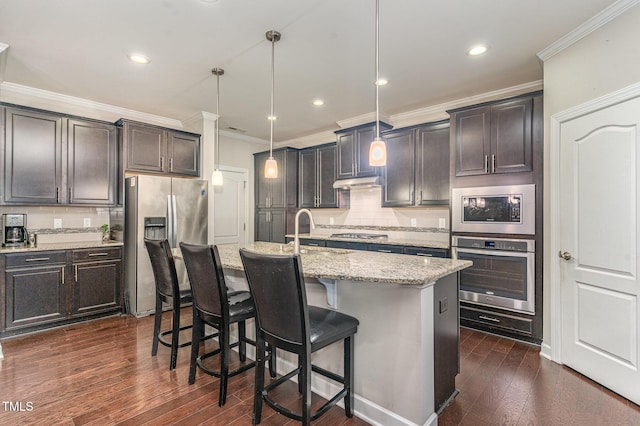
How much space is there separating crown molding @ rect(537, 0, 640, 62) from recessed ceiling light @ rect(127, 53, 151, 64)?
3609mm

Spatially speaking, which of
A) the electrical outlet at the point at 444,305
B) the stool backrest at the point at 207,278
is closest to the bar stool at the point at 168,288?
the stool backrest at the point at 207,278

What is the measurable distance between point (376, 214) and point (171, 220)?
289cm

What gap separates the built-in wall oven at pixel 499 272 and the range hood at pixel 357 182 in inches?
52.2

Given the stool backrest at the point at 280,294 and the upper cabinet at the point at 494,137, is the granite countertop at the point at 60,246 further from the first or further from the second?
the upper cabinet at the point at 494,137

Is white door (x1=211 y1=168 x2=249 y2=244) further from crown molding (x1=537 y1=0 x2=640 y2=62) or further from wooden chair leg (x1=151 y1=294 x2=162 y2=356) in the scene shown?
crown molding (x1=537 y1=0 x2=640 y2=62)

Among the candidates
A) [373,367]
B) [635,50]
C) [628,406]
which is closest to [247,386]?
[373,367]

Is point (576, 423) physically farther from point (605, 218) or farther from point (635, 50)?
point (635, 50)

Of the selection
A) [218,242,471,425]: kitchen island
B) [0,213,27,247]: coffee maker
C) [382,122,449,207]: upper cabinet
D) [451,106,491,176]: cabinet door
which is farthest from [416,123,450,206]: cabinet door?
[0,213,27,247]: coffee maker

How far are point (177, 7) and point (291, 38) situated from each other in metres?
0.88

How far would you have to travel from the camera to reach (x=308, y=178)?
5.39m

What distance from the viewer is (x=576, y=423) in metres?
1.88

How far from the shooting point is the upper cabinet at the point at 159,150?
13.3 ft

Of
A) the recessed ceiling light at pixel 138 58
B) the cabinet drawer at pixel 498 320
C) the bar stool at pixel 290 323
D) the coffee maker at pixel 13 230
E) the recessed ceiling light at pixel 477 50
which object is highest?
the recessed ceiling light at pixel 477 50

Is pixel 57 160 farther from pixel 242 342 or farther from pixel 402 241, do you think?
pixel 402 241
